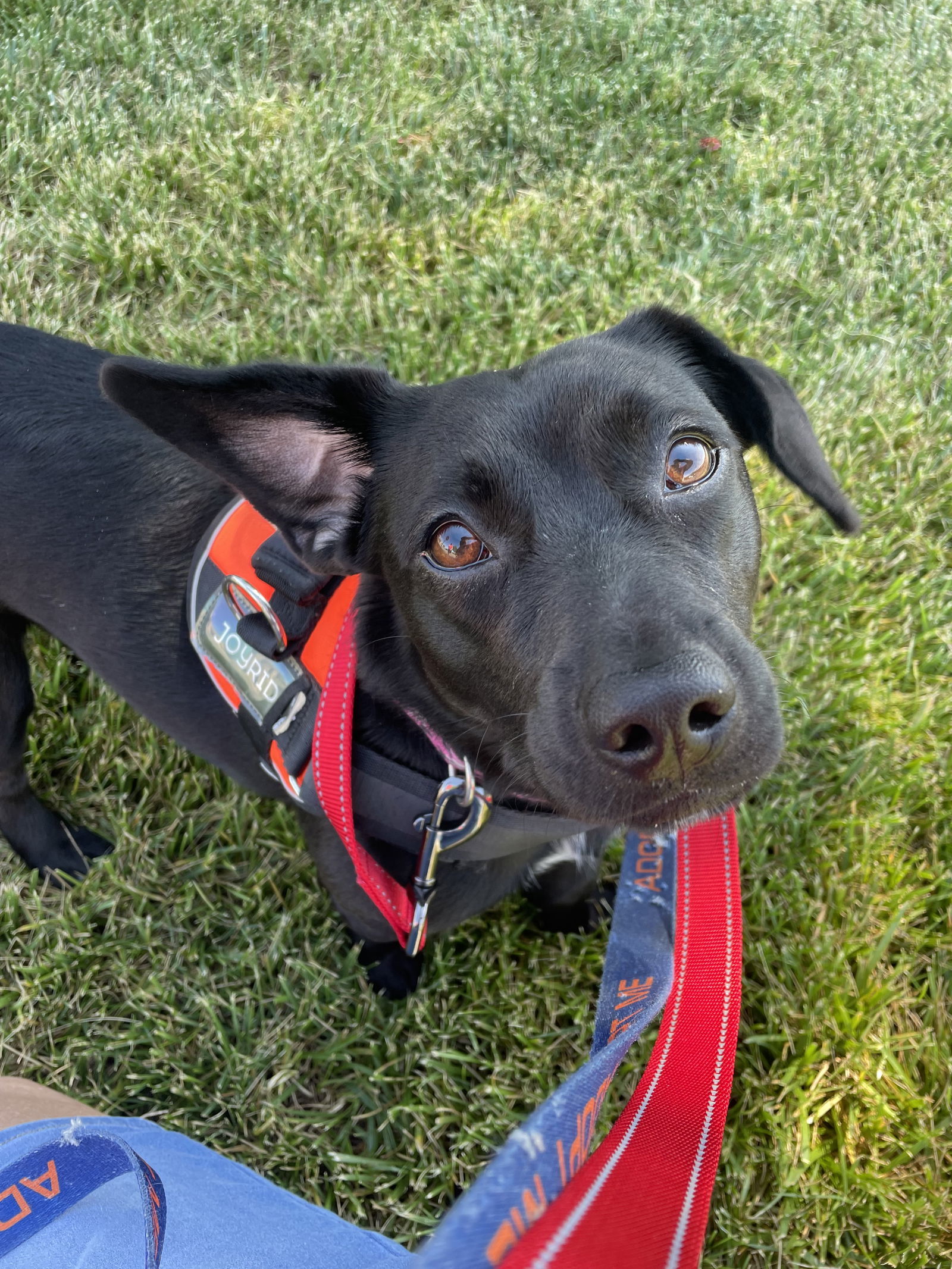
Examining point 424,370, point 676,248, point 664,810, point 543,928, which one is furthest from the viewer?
point 676,248

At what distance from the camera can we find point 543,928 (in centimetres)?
268

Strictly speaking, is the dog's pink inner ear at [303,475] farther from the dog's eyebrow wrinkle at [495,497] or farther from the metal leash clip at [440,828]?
the metal leash clip at [440,828]

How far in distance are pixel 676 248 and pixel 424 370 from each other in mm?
1310

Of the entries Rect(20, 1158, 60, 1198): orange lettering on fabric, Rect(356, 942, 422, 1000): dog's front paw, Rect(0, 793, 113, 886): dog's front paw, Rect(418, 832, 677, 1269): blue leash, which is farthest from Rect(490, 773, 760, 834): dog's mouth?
Rect(0, 793, 113, 886): dog's front paw

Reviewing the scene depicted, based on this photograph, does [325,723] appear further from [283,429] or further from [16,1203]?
[16,1203]

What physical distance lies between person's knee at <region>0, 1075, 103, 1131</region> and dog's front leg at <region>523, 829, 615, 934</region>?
125cm

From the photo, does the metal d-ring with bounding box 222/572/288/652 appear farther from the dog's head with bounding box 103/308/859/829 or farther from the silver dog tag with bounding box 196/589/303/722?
the dog's head with bounding box 103/308/859/829

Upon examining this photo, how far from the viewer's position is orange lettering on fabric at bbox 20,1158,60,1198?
4.78ft

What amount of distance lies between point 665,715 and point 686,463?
0.63 m

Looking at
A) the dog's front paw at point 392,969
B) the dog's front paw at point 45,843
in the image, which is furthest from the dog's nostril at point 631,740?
the dog's front paw at point 45,843

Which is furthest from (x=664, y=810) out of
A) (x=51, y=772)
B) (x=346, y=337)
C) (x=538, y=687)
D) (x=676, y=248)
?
(x=676, y=248)

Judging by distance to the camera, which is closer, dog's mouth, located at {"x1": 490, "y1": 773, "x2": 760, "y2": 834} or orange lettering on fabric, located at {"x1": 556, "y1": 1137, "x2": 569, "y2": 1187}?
orange lettering on fabric, located at {"x1": 556, "y1": 1137, "x2": 569, "y2": 1187}

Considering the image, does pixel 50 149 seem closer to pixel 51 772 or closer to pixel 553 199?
pixel 553 199

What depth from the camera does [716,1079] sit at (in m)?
1.45
